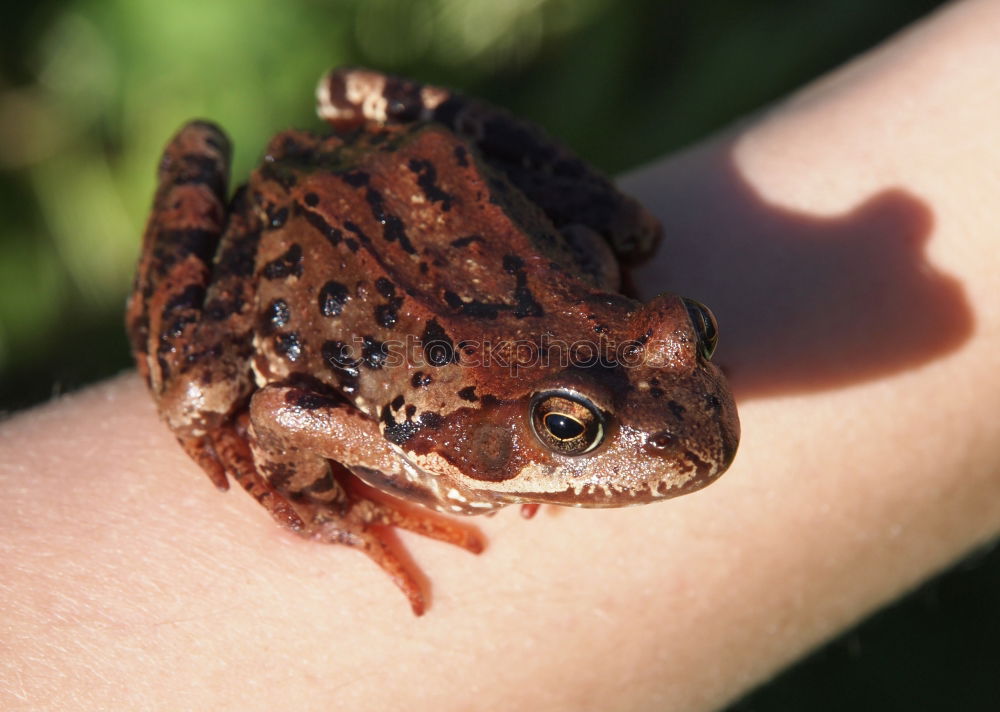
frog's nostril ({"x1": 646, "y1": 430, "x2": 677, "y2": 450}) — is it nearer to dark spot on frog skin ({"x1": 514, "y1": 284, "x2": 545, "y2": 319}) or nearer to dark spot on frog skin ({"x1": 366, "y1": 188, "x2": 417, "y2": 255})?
dark spot on frog skin ({"x1": 514, "y1": 284, "x2": 545, "y2": 319})

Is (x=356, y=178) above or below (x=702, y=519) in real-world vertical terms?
above

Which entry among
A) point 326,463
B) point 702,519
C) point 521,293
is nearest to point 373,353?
point 326,463

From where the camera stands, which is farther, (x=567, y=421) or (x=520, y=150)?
(x=520, y=150)

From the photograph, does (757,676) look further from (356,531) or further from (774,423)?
(356,531)

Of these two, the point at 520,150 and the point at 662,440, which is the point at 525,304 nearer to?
the point at 662,440

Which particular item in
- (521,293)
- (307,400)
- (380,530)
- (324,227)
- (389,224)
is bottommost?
(380,530)

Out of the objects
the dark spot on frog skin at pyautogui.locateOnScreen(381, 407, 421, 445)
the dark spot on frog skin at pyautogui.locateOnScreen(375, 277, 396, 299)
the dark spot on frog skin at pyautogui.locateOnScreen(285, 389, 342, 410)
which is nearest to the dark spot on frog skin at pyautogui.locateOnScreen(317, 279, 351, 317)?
the dark spot on frog skin at pyautogui.locateOnScreen(375, 277, 396, 299)
